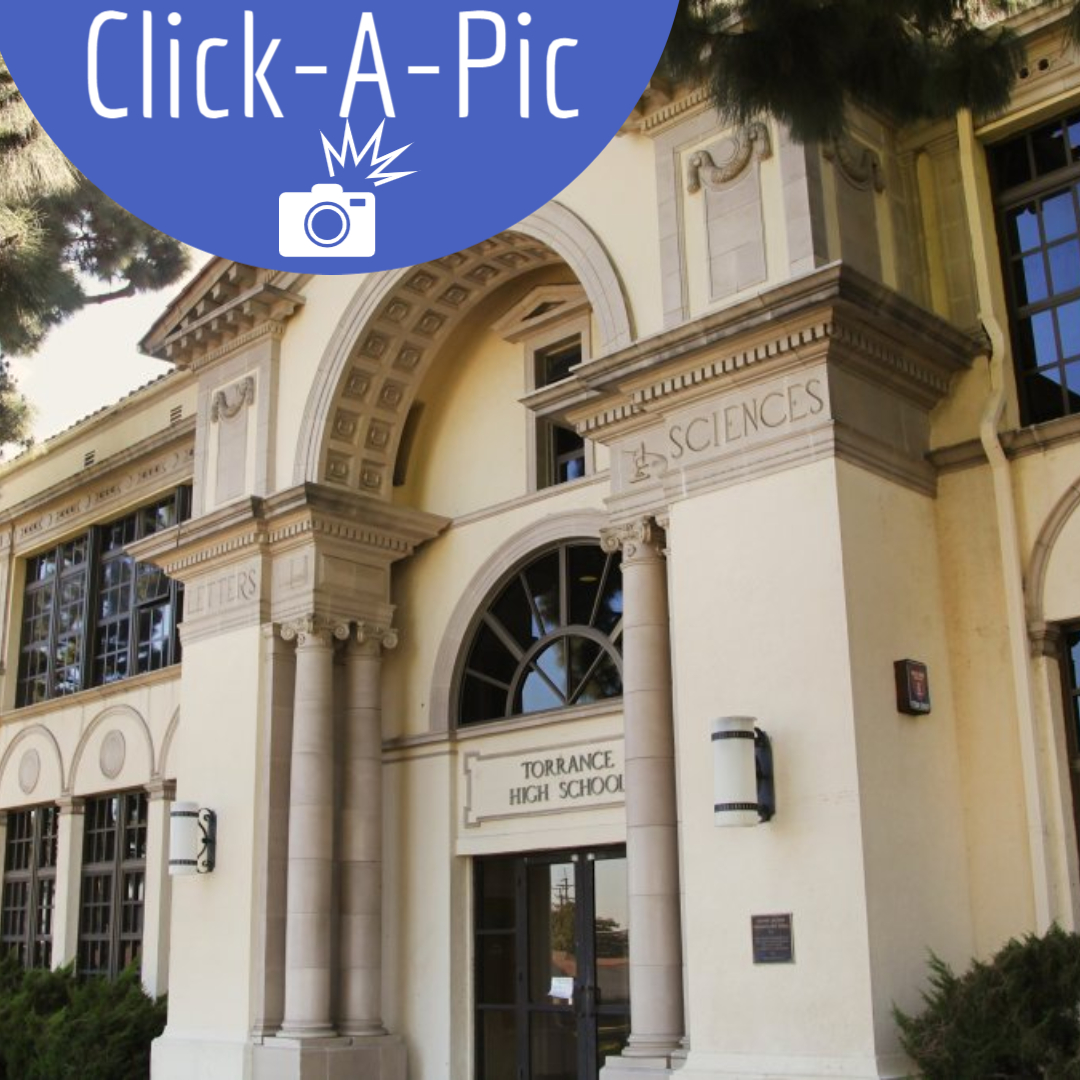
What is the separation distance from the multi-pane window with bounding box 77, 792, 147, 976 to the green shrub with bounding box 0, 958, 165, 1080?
78cm

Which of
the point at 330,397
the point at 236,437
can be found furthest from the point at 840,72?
the point at 236,437

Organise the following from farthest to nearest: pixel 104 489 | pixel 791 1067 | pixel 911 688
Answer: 1. pixel 104 489
2. pixel 911 688
3. pixel 791 1067

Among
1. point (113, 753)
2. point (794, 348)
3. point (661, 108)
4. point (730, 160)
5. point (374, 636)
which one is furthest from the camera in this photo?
point (113, 753)

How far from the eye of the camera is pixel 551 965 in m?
14.9

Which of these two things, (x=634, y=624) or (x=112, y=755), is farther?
(x=112, y=755)

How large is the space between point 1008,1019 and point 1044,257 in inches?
246

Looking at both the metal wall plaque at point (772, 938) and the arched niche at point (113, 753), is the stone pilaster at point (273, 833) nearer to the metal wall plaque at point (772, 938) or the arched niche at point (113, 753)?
the arched niche at point (113, 753)

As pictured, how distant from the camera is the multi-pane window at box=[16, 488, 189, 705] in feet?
69.9

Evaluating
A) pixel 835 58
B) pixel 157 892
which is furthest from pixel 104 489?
pixel 835 58

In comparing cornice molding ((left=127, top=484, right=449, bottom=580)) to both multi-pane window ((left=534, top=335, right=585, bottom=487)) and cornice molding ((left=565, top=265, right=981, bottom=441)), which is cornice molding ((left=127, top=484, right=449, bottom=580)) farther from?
cornice molding ((left=565, top=265, right=981, bottom=441))

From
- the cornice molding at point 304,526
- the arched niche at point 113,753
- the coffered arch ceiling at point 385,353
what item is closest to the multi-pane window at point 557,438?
the coffered arch ceiling at point 385,353

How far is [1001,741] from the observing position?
38.7 ft

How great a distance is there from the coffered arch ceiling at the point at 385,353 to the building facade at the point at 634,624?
1.9 inches

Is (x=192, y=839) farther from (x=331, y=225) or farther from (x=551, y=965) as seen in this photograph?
(x=331, y=225)
